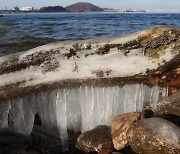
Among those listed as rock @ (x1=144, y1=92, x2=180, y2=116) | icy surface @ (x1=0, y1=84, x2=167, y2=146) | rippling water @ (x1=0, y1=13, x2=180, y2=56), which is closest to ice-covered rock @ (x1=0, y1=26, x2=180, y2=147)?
icy surface @ (x1=0, y1=84, x2=167, y2=146)

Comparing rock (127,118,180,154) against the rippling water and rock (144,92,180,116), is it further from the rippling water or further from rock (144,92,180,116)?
the rippling water

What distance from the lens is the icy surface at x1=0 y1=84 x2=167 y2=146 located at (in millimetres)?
5301

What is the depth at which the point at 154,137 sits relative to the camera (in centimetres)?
472

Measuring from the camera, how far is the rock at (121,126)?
5.15 meters

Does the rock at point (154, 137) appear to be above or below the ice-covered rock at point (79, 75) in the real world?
below

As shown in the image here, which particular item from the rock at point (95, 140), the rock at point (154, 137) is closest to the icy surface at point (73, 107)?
the rock at point (95, 140)

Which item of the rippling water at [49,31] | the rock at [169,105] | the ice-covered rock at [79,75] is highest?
the ice-covered rock at [79,75]

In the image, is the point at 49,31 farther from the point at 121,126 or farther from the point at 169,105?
the point at 121,126

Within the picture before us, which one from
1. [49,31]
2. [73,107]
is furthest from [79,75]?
[49,31]

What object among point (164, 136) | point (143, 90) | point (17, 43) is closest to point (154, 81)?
point (143, 90)

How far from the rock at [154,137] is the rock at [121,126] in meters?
0.18

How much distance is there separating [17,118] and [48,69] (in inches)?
31.7

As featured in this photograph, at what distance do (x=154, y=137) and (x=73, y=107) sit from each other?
132cm

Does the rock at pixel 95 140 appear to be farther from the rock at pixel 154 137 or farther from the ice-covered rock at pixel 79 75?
the rock at pixel 154 137
